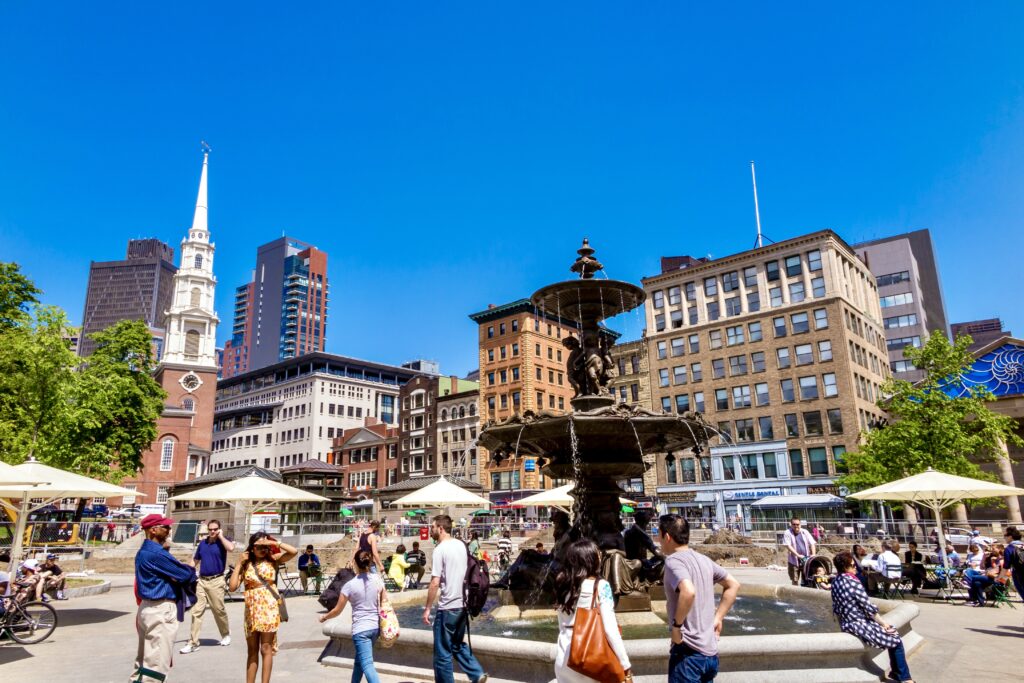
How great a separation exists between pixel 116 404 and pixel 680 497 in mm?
47505

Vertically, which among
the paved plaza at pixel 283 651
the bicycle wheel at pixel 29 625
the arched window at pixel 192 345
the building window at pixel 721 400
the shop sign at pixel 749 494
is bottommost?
the paved plaza at pixel 283 651

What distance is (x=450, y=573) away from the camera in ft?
23.4

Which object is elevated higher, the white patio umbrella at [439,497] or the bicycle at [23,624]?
the white patio umbrella at [439,497]

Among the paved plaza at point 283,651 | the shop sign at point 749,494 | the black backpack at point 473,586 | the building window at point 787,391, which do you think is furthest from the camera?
the building window at point 787,391

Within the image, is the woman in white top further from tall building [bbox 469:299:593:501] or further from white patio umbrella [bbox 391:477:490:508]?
tall building [bbox 469:299:593:501]

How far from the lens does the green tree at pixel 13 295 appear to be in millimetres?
33906

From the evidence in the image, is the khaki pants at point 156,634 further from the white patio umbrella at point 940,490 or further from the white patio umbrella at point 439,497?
the white patio umbrella at point 940,490

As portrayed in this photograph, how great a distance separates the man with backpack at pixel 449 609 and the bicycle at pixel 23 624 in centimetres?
895

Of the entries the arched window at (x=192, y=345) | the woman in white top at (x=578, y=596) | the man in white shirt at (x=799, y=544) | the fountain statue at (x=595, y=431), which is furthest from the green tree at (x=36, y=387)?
the arched window at (x=192, y=345)

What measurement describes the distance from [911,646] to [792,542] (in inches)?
297

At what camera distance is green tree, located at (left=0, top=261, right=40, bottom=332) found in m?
33.9

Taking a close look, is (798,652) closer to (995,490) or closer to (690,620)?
(690,620)

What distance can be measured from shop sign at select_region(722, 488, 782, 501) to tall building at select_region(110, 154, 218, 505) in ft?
200

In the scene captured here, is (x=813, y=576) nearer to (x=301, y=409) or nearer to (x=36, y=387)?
(x=36, y=387)
